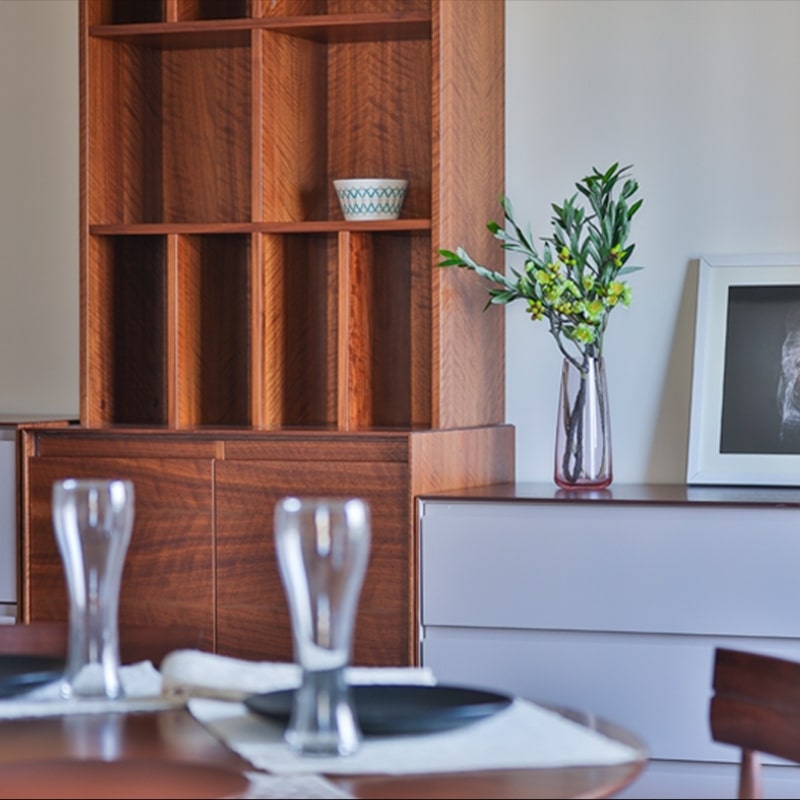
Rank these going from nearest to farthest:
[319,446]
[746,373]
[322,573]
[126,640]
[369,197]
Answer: [322,573] < [126,640] < [319,446] < [369,197] < [746,373]

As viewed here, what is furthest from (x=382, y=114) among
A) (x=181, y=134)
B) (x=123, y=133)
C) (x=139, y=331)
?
(x=139, y=331)

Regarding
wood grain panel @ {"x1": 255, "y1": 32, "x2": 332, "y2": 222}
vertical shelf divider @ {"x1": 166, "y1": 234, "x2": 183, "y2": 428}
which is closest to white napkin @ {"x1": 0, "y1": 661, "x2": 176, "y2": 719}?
vertical shelf divider @ {"x1": 166, "y1": 234, "x2": 183, "y2": 428}

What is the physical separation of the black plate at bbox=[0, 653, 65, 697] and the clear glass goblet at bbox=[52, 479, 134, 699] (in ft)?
0.33

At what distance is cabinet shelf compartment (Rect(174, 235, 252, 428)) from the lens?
305 cm

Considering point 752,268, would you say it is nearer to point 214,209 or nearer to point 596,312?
point 596,312

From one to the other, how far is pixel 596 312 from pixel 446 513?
50cm

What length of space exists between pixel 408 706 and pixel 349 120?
6.60 feet

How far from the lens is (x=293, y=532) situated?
104cm

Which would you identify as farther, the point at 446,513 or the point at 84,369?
the point at 84,369

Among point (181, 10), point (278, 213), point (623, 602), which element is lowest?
point (623, 602)

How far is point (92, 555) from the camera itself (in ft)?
4.00

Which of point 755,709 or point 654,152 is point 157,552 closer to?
point 654,152

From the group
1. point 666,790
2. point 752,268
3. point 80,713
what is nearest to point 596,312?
point 752,268

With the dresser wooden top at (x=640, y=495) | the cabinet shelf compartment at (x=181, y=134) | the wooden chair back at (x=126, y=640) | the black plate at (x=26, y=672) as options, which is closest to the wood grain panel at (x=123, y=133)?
the cabinet shelf compartment at (x=181, y=134)
